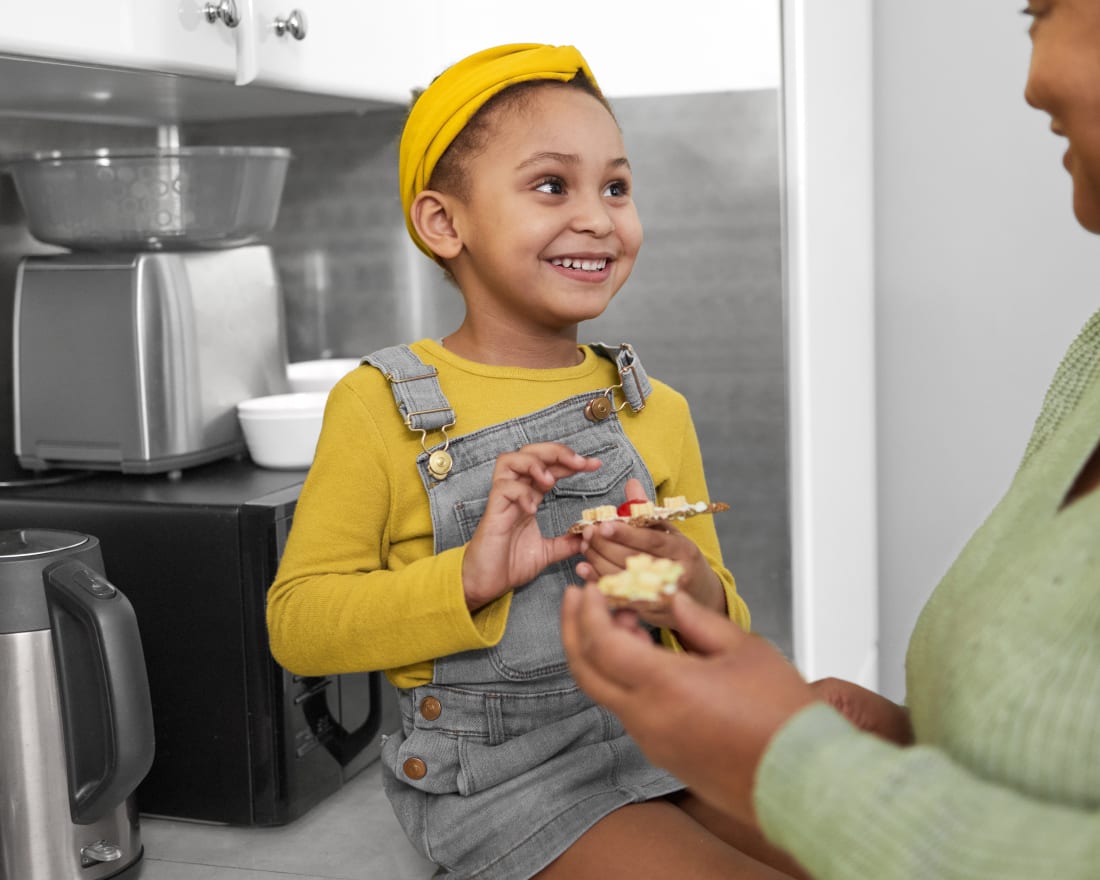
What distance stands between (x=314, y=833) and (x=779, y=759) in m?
0.77

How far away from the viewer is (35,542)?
1101 mm

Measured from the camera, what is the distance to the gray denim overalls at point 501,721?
97 centimetres

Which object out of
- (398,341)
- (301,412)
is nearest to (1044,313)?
(398,341)

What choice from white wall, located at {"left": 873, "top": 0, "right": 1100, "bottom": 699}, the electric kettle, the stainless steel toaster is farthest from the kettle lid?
white wall, located at {"left": 873, "top": 0, "right": 1100, "bottom": 699}

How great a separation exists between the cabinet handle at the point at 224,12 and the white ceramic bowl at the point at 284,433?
40 centimetres

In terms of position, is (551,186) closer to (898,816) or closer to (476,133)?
(476,133)

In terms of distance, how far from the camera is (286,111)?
5.61 feet

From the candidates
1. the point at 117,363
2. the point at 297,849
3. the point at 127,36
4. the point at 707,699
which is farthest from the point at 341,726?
the point at 707,699

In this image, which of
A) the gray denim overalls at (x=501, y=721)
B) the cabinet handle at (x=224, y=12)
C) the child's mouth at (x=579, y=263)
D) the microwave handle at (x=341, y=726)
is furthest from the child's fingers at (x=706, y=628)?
the cabinet handle at (x=224, y=12)

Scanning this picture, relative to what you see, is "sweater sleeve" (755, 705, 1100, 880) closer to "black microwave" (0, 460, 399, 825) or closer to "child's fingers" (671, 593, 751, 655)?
"child's fingers" (671, 593, 751, 655)

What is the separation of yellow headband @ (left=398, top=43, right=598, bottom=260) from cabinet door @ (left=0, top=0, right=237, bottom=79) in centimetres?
25

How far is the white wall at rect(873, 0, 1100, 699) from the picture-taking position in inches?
71.3

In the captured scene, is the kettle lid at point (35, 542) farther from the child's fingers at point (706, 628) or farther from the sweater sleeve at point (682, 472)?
the child's fingers at point (706, 628)

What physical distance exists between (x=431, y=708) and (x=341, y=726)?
1.14ft
